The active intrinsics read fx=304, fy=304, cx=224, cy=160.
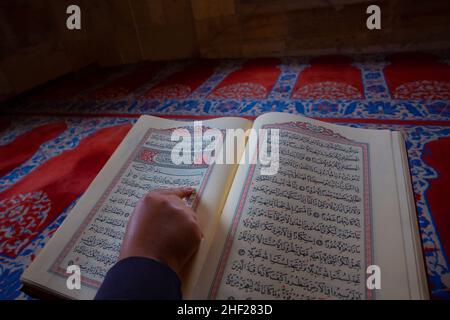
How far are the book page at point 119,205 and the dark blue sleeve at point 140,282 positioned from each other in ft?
0.16

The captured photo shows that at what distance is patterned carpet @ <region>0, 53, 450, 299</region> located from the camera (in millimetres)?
787

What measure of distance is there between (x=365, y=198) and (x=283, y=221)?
189mm

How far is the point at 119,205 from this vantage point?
0.68 metres

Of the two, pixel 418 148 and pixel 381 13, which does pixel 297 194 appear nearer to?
pixel 418 148

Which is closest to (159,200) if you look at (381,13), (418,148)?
(418,148)

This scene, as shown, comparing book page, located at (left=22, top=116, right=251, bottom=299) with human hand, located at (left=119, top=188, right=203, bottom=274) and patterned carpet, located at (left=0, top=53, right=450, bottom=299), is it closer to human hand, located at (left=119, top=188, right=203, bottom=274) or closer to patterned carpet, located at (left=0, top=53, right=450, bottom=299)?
human hand, located at (left=119, top=188, right=203, bottom=274)

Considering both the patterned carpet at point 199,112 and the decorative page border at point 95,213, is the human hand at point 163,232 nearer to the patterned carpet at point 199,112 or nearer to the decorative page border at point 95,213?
the decorative page border at point 95,213

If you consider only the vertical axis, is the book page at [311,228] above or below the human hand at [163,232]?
below

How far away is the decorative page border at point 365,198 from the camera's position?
1.69 feet

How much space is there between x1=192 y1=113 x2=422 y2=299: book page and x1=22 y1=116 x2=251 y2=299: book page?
40 millimetres

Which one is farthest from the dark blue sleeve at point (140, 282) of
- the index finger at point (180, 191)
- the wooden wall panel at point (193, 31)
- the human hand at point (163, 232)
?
the wooden wall panel at point (193, 31)

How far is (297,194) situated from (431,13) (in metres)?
1.98

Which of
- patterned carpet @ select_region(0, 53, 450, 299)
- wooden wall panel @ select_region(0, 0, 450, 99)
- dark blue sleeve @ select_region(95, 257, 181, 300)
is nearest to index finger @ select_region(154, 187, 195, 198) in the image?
dark blue sleeve @ select_region(95, 257, 181, 300)
